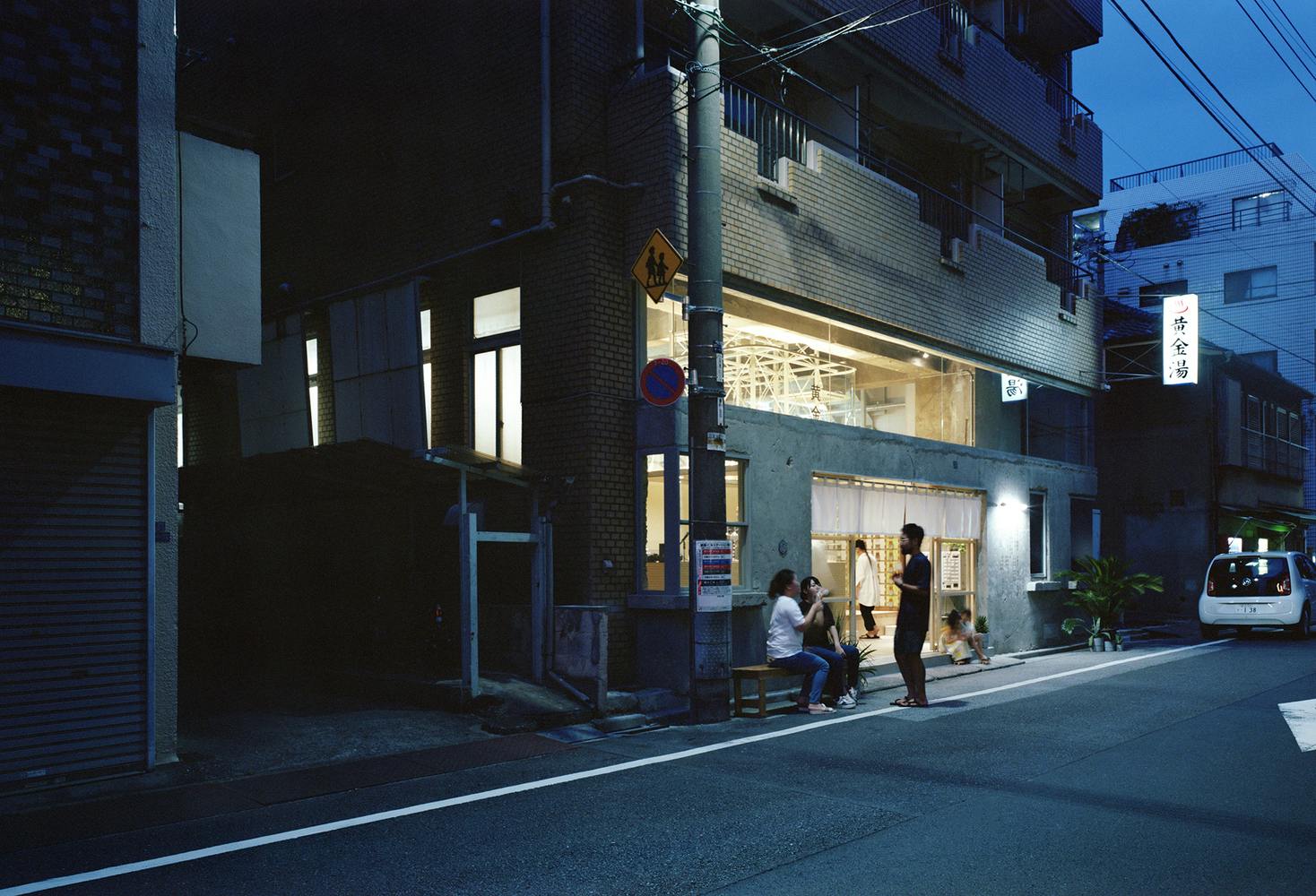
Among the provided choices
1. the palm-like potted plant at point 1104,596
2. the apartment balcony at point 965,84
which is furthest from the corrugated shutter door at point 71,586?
the palm-like potted plant at point 1104,596

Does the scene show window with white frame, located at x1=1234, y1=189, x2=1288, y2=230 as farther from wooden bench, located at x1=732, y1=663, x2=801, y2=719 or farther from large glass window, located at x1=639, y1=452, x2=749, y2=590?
wooden bench, located at x1=732, y1=663, x2=801, y2=719

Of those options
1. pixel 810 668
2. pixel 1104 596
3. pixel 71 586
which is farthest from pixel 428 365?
pixel 1104 596

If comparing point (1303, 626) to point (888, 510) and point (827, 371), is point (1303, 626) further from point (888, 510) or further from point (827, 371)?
point (827, 371)

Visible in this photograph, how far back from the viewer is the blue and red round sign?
34.6ft

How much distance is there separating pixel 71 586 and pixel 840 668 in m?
7.70

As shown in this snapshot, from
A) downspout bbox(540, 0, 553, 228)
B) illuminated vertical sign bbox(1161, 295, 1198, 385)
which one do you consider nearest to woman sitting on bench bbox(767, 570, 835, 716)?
downspout bbox(540, 0, 553, 228)

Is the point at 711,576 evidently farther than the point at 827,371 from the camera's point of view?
No

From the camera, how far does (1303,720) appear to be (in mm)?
10094

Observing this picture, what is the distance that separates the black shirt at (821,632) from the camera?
38.5 feet

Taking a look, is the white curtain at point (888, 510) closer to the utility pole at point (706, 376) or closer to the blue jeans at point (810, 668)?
the blue jeans at point (810, 668)

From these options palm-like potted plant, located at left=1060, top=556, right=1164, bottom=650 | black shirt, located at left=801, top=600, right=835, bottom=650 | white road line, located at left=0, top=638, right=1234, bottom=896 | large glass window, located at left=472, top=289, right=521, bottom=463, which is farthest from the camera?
palm-like potted plant, located at left=1060, top=556, right=1164, bottom=650

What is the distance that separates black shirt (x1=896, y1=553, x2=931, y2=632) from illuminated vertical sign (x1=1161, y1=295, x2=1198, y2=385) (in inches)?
567

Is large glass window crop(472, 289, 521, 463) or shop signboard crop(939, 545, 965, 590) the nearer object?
large glass window crop(472, 289, 521, 463)

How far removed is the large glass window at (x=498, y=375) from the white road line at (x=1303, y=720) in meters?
8.85
